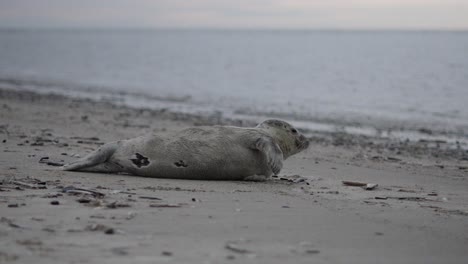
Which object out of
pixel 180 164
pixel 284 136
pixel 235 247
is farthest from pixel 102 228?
pixel 284 136

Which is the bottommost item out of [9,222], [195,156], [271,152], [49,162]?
[9,222]

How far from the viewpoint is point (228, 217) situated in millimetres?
6008

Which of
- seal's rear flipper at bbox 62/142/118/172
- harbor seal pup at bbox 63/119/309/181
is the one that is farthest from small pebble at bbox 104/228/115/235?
seal's rear flipper at bbox 62/142/118/172

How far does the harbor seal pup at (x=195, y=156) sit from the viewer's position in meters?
8.51

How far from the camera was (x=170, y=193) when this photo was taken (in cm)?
716

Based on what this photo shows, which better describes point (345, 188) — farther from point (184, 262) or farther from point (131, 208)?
point (184, 262)

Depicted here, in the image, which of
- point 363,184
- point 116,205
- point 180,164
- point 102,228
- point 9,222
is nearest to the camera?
point 102,228

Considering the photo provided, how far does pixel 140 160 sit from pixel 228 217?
2766 mm

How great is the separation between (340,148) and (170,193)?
7.55 meters

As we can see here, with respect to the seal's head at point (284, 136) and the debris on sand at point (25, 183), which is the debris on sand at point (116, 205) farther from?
the seal's head at point (284, 136)

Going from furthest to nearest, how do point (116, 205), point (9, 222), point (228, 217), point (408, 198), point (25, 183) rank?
point (408, 198) < point (25, 183) < point (116, 205) < point (228, 217) < point (9, 222)

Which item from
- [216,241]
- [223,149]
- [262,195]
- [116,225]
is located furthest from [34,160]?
[216,241]

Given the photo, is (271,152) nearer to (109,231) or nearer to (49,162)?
(49,162)

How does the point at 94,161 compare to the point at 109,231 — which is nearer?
the point at 109,231
